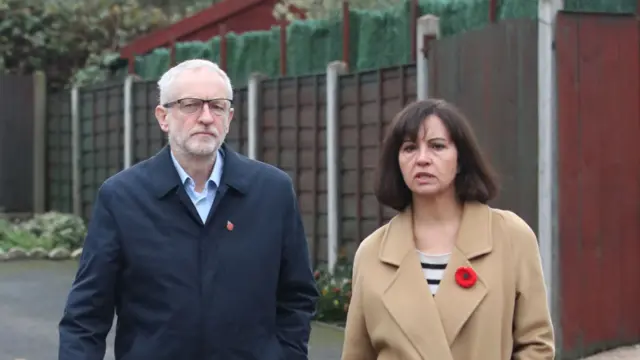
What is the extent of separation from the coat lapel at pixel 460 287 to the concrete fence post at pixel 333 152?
305 inches

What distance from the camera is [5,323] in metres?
10.4

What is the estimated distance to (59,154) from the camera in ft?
61.4

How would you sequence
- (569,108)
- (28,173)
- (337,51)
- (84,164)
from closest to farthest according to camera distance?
(569,108) → (337,51) → (84,164) → (28,173)

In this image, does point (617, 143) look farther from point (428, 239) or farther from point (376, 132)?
point (428, 239)

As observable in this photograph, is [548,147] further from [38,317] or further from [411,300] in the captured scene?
[38,317]

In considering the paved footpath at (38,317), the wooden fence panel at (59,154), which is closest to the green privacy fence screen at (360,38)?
the paved footpath at (38,317)

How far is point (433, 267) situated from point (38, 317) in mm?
7988

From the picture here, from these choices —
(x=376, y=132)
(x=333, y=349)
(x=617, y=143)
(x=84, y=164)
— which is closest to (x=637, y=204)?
(x=617, y=143)

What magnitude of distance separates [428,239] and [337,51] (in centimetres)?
851

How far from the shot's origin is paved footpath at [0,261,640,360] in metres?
8.75

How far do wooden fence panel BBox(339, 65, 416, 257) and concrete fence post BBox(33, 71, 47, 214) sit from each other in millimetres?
9012

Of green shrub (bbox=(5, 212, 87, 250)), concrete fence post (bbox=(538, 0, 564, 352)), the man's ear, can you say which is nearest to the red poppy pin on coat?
the man's ear

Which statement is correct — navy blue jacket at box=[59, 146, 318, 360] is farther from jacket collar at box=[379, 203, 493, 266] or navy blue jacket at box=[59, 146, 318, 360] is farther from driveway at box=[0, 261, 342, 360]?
driveway at box=[0, 261, 342, 360]

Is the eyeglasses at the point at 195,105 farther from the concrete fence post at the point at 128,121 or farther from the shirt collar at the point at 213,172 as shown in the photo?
the concrete fence post at the point at 128,121
